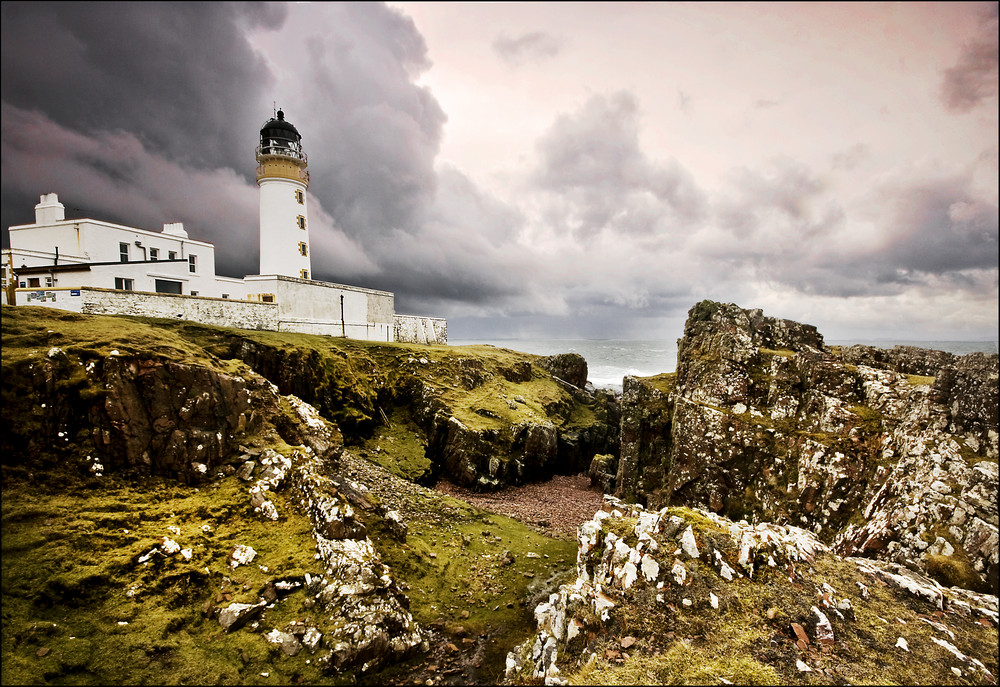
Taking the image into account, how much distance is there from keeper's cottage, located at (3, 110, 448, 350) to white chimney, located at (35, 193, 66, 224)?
6 centimetres

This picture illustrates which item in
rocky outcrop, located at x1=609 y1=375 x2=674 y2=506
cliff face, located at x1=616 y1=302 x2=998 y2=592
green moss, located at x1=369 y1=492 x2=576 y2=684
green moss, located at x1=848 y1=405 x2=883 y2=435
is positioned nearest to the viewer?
cliff face, located at x1=616 y1=302 x2=998 y2=592

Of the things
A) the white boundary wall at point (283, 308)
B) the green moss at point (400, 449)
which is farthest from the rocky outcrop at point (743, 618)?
the white boundary wall at point (283, 308)

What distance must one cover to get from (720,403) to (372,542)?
16.1 metres

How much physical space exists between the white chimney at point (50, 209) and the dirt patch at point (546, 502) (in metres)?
33.2

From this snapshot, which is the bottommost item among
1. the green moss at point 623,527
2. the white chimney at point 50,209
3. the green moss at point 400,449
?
the green moss at point 400,449

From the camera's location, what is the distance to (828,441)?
13805 millimetres

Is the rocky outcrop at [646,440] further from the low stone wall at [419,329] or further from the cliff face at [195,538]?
the low stone wall at [419,329]

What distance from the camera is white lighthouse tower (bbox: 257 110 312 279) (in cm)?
3397

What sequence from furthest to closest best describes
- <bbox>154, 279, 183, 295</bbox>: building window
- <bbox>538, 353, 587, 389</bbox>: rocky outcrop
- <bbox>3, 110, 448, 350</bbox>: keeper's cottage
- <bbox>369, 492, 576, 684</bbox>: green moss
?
<bbox>538, 353, 587, 389</bbox>: rocky outcrop < <bbox>154, 279, 183, 295</bbox>: building window < <bbox>3, 110, 448, 350</bbox>: keeper's cottage < <bbox>369, 492, 576, 684</bbox>: green moss

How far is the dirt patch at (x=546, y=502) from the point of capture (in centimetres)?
2017

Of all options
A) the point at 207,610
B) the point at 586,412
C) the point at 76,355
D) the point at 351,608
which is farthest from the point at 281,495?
the point at 586,412

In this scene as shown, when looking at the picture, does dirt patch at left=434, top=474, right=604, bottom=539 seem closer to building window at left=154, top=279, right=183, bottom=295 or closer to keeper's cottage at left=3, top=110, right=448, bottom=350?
keeper's cottage at left=3, top=110, right=448, bottom=350

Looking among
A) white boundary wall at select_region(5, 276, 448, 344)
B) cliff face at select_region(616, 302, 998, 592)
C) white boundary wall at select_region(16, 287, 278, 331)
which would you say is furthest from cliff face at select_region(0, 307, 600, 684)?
white boundary wall at select_region(5, 276, 448, 344)

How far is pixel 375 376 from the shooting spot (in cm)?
2836
